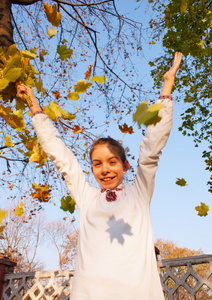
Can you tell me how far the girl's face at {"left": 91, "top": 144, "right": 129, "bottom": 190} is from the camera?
5.76ft

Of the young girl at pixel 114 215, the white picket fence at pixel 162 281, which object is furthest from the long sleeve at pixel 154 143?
the white picket fence at pixel 162 281

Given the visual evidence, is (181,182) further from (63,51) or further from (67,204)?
(63,51)

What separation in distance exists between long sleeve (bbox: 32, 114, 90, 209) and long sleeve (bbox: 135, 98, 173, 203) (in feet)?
1.39

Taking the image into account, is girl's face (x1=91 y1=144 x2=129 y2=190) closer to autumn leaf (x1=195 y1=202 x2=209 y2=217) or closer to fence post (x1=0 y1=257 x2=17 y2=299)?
autumn leaf (x1=195 y1=202 x2=209 y2=217)

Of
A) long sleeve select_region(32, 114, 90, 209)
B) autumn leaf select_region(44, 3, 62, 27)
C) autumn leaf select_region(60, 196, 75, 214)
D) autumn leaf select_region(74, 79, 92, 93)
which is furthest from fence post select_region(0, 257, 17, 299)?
autumn leaf select_region(44, 3, 62, 27)

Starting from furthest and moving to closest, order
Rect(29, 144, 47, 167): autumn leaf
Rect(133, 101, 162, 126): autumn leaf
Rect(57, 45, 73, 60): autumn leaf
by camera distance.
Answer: Rect(29, 144, 47, 167): autumn leaf
Rect(57, 45, 73, 60): autumn leaf
Rect(133, 101, 162, 126): autumn leaf

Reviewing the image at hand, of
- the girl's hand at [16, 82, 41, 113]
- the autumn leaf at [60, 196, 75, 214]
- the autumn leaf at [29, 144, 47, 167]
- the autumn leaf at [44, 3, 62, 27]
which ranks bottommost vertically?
the autumn leaf at [60, 196, 75, 214]

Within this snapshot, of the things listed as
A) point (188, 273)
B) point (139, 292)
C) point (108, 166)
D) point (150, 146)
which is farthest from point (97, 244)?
point (188, 273)

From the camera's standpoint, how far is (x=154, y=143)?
149cm

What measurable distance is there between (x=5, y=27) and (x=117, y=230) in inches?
117

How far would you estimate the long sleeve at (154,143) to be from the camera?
1495mm

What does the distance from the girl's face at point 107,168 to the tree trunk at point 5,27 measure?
2075mm

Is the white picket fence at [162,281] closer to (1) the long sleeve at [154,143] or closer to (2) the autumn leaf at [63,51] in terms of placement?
(1) the long sleeve at [154,143]

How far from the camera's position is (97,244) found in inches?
59.2
